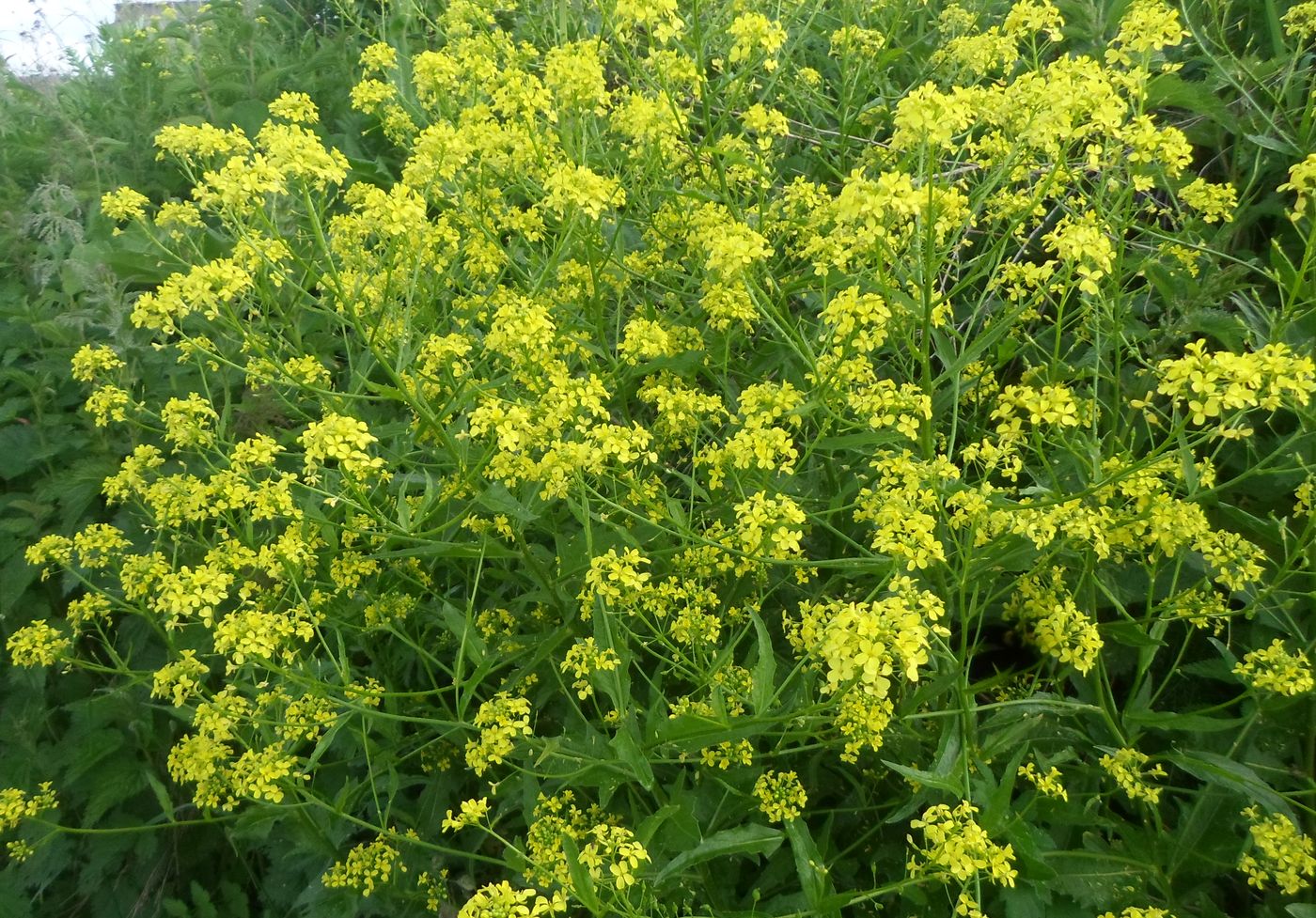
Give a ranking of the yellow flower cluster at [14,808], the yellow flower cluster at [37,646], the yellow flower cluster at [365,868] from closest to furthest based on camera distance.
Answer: the yellow flower cluster at [365,868] → the yellow flower cluster at [14,808] → the yellow flower cluster at [37,646]

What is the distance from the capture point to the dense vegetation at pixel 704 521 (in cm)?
211

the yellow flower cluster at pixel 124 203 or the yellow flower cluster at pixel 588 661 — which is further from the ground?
the yellow flower cluster at pixel 124 203

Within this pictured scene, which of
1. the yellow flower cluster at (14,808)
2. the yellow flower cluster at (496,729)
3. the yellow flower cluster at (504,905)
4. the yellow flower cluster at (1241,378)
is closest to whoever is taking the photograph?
the yellow flower cluster at (504,905)

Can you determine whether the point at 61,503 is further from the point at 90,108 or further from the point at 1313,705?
the point at 1313,705

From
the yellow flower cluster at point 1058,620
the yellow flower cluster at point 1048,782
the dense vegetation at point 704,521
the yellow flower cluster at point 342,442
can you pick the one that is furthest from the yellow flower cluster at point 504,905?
the yellow flower cluster at point 1058,620

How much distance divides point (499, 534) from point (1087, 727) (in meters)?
1.66

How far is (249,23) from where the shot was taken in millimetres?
4891

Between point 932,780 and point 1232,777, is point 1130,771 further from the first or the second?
point 932,780

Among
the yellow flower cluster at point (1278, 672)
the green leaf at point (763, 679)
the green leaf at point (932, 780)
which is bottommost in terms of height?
the yellow flower cluster at point (1278, 672)

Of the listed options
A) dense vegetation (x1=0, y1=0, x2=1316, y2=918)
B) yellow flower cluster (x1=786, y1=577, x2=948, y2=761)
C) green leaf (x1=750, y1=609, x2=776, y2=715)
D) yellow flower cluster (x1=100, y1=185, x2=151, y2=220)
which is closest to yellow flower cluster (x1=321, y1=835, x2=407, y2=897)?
dense vegetation (x1=0, y1=0, x2=1316, y2=918)

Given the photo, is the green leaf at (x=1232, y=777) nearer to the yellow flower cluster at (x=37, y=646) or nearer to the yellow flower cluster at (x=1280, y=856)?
the yellow flower cluster at (x=1280, y=856)

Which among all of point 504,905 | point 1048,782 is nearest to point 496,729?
point 504,905

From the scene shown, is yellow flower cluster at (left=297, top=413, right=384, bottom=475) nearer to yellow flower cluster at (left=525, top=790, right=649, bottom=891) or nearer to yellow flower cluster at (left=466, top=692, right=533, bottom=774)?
yellow flower cluster at (left=466, top=692, right=533, bottom=774)

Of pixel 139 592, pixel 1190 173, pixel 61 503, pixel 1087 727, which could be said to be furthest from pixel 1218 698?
pixel 61 503
